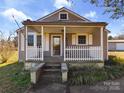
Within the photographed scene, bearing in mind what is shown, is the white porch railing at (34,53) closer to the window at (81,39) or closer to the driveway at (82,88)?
the driveway at (82,88)

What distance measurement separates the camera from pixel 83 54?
19.0 metres

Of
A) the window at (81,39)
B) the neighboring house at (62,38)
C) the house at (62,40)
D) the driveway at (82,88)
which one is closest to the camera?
the driveway at (82,88)

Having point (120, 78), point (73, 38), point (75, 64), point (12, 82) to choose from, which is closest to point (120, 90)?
point (120, 78)

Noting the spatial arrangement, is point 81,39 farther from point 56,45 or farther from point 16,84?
point 16,84

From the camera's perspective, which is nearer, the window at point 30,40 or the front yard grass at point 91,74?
the front yard grass at point 91,74

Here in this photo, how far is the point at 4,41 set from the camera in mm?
33594

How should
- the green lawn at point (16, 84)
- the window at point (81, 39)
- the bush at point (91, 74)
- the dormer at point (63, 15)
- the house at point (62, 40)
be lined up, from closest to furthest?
the green lawn at point (16, 84) → the bush at point (91, 74) → the house at point (62, 40) → the window at point (81, 39) → the dormer at point (63, 15)

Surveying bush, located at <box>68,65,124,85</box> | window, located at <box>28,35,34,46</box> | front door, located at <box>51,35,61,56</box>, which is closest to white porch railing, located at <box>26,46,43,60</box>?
bush, located at <box>68,65,124,85</box>

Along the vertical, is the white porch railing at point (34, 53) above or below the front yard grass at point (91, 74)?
above

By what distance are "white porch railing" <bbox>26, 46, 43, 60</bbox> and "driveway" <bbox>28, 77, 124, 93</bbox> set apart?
414 centimetres

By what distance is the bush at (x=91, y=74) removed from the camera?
14820 mm

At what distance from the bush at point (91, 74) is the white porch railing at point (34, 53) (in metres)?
3.09

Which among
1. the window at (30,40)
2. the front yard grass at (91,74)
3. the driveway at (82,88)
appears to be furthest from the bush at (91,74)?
the window at (30,40)

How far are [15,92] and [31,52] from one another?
18.4ft
